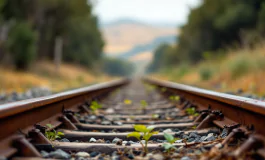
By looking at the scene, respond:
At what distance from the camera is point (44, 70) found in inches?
862

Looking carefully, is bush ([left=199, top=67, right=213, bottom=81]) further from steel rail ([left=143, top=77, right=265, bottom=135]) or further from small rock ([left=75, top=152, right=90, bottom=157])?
small rock ([left=75, top=152, right=90, bottom=157])

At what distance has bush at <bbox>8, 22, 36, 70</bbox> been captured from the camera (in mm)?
15484

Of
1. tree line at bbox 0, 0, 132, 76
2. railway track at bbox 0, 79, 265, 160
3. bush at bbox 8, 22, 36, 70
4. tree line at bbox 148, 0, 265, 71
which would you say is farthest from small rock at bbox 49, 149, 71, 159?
tree line at bbox 148, 0, 265, 71

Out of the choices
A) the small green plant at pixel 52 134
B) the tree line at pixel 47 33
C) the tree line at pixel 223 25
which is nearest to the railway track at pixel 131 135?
the small green plant at pixel 52 134

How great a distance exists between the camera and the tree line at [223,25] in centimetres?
1878

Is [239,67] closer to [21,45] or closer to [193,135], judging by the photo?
[193,135]

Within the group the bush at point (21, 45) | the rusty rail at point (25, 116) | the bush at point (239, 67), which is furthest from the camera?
the bush at point (21, 45)

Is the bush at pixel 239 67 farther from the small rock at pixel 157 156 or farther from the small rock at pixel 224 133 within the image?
the small rock at pixel 157 156

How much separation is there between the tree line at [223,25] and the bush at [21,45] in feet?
26.1

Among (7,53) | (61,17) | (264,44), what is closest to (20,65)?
(7,53)

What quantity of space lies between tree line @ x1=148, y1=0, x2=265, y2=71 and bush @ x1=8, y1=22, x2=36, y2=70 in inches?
313

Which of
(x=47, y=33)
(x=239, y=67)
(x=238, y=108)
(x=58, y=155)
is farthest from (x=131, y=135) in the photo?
(x=47, y=33)

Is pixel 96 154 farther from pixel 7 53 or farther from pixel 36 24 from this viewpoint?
pixel 36 24

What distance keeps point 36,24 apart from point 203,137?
20.6 metres
